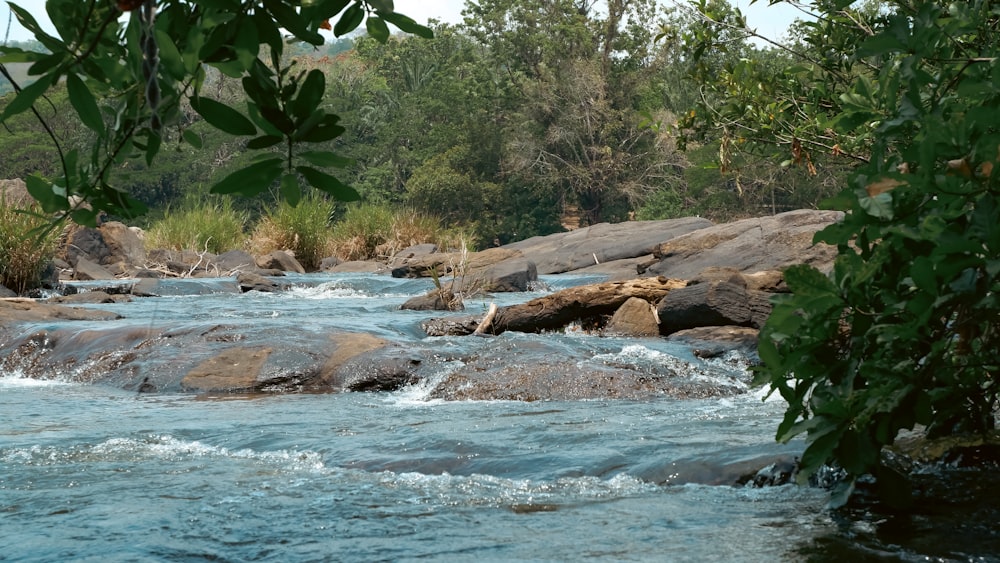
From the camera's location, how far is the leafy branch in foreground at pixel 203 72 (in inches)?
57.6

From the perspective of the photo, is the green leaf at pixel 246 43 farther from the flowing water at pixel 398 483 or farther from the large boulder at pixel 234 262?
the large boulder at pixel 234 262

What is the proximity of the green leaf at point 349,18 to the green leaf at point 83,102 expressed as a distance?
43cm

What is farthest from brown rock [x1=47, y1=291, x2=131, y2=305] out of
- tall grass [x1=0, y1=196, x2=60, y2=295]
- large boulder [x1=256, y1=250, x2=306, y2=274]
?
Result: large boulder [x1=256, y1=250, x2=306, y2=274]

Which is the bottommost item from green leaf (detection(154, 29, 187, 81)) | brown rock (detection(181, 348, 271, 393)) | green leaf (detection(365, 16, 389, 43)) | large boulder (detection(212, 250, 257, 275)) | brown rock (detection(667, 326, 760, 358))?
brown rock (detection(181, 348, 271, 393))

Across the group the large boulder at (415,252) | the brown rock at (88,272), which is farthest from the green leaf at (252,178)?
the large boulder at (415,252)

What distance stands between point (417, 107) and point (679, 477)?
148 feet

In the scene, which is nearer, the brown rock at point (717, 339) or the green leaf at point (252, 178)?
the green leaf at point (252, 178)

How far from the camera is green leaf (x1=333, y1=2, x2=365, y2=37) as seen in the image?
70.2 inches

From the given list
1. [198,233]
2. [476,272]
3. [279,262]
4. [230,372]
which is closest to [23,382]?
[230,372]

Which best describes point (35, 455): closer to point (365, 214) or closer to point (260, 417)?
point (260, 417)

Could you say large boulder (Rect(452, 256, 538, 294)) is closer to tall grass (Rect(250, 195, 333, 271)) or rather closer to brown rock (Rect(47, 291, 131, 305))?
brown rock (Rect(47, 291, 131, 305))

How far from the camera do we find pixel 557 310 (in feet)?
37.5

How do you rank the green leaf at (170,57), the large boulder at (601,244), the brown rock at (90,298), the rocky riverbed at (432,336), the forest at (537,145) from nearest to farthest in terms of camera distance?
the green leaf at (170,57)
the rocky riverbed at (432,336)
the brown rock at (90,298)
the large boulder at (601,244)
the forest at (537,145)

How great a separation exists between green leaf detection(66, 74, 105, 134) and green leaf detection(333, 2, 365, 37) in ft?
1.42
